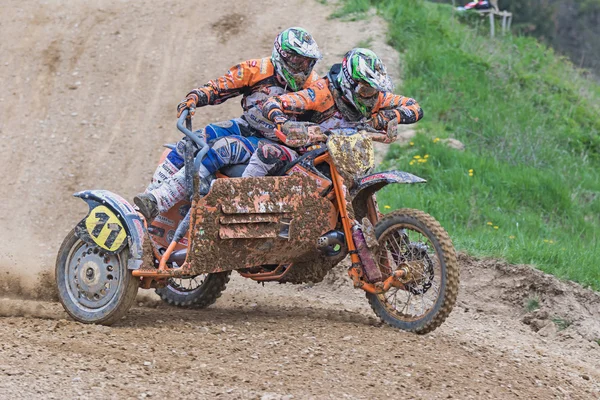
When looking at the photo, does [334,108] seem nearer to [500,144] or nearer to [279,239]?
[279,239]

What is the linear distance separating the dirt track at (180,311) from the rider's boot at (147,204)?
776 mm

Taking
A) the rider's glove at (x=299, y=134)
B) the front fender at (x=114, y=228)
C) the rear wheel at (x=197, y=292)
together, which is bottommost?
the rear wheel at (x=197, y=292)

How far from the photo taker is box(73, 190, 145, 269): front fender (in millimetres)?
6141

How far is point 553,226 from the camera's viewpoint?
1084 cm

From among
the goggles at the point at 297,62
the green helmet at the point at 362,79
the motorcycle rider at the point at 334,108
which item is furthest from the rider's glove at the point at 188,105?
the green helmet at the point at 362,79

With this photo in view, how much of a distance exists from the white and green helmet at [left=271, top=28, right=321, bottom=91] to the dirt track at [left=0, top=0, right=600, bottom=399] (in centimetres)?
178

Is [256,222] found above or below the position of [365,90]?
below

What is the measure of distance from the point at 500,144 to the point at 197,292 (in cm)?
643

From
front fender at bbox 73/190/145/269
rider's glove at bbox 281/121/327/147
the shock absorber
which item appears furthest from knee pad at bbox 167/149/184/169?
the shock absorber

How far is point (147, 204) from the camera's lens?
6.30 metres

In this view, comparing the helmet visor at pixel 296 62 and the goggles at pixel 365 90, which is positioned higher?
the helmet visor at pixel 296 62

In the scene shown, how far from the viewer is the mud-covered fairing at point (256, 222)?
19.7 ft

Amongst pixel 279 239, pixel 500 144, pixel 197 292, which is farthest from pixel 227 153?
pixel 500 144

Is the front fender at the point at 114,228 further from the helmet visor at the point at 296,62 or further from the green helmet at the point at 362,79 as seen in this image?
the green helmet at the point at 362,79
